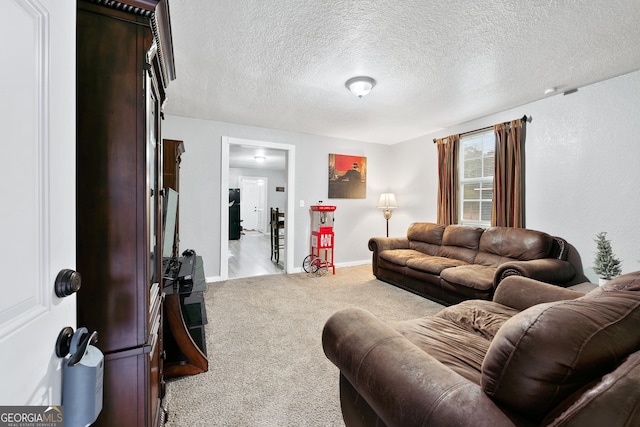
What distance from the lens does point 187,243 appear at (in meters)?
4.00

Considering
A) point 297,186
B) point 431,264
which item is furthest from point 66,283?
point 297,186

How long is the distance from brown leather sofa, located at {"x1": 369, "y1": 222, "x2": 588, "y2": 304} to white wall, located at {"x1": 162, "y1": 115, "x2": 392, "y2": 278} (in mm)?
1052

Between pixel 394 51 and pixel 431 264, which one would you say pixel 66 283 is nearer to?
pixel 394 51

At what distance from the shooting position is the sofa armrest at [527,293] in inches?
69.8

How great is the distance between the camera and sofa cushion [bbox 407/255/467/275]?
335 cm

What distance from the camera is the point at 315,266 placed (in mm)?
4785

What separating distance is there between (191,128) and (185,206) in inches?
45.2

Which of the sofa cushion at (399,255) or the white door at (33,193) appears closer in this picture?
the white door at (33,193)

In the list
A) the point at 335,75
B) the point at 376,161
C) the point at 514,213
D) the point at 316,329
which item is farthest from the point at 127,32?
the point at 376,161

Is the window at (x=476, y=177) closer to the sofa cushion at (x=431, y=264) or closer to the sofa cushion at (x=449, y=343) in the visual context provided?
the sofa cushion at (x=431, y=264)

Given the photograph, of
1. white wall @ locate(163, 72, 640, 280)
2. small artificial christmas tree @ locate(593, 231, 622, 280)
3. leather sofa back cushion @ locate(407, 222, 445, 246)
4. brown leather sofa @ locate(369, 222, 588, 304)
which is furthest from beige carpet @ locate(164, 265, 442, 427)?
small artificial christmas tree @ locate(593, 231, 622, 280)

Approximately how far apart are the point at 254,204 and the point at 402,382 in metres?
10.5

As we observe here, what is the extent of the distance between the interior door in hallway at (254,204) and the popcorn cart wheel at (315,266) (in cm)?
575

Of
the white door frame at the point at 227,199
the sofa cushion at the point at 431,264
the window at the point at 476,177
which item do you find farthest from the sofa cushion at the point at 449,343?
the white door frame at the point at 227,199
